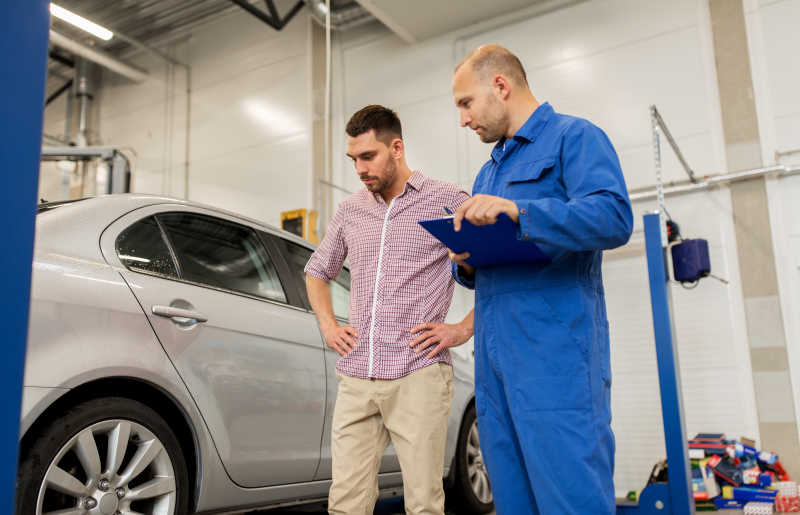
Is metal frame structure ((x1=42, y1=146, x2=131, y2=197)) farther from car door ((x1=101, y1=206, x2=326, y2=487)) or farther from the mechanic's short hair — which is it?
the mechanic's short hair

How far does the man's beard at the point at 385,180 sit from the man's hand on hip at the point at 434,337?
479 mm

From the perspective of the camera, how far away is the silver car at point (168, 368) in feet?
6.39

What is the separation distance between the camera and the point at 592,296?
156cm

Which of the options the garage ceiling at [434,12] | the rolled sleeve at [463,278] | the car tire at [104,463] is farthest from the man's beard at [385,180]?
the garage ceiling at [434,12]

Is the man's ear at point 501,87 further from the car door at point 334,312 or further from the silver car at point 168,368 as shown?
the car door at point 334,312

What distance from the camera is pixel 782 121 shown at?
17.8 feet

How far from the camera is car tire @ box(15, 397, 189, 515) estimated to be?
1.86 m

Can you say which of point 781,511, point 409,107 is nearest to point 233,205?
point 409,107

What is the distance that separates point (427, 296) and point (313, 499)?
125 centimetres

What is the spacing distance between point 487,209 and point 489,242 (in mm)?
118

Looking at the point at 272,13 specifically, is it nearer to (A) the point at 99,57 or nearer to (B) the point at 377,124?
(A) the point at 99,57

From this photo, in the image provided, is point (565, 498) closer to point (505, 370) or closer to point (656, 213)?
point (505, 370)

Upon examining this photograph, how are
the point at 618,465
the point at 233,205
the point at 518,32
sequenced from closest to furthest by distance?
the point at 618,465 < the point at 518,32 < the point at 233,205

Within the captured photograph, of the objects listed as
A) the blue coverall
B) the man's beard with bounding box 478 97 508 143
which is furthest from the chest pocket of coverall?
the man's beard with bounding box 478 97 508 143
